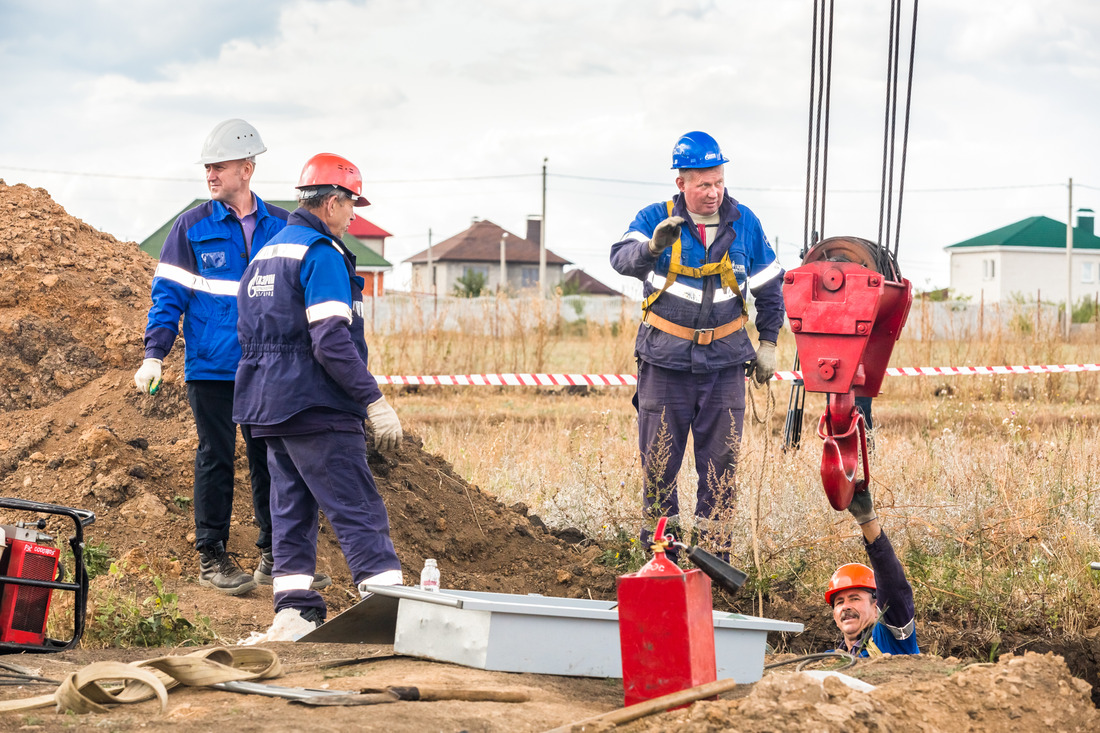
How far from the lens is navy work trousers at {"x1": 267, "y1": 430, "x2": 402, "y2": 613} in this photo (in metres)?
4.50

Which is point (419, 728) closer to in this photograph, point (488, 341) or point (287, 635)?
point (287, 635)

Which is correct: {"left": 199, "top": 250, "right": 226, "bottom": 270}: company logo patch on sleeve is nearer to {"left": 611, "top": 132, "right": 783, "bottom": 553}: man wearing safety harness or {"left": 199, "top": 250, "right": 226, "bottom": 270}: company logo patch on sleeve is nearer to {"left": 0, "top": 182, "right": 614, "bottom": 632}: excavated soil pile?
{"left": 0, "top": 182, "right": 614, "bottom": 632}: excavated soil pile

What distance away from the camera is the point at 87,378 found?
7.16m

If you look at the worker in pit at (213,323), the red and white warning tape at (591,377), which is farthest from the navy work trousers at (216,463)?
the red and white warning tape at (591,377)

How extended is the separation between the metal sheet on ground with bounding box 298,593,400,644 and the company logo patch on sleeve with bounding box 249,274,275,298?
135 cm

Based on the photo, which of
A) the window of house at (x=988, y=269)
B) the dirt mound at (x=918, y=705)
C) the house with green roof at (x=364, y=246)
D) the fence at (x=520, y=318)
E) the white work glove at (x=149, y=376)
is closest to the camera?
the dirt mound at (x=918, y=705)

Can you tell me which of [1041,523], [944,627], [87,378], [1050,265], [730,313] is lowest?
[944,627]

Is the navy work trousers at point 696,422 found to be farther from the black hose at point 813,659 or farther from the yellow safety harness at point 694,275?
the black hose at point 813,659

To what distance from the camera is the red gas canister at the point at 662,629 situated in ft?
10.5

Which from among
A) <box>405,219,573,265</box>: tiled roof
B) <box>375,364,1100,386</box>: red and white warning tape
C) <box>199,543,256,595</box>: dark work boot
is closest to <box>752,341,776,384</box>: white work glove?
<box>199,543,256,595</box>: dark work boot

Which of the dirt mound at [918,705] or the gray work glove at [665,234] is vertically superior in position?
the gray work glove at [665,234]

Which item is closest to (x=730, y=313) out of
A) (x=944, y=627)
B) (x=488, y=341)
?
(x=944, y=627)

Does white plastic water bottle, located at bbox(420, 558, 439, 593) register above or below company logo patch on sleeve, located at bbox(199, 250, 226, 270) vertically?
below

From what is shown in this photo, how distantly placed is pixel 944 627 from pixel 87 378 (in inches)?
210
